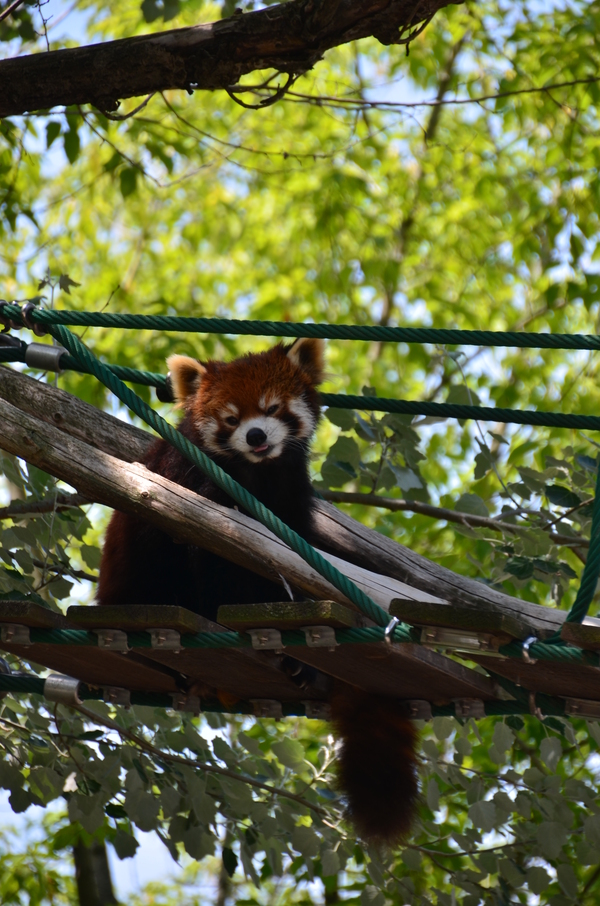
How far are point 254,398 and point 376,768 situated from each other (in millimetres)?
1210

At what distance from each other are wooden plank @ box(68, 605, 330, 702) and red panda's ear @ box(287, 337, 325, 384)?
45.7 inches

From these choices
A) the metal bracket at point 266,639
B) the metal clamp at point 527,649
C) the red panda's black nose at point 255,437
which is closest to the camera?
the metal clamp at point 527,649

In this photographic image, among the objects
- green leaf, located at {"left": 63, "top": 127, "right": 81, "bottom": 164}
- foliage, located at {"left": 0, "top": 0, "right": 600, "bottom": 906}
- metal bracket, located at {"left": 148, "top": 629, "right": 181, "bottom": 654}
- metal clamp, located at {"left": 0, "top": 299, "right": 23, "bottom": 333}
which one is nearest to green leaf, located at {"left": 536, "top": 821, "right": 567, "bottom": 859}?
foliage, located at {"left": 0, "top": 0, "right": 600, "bottom": 906}

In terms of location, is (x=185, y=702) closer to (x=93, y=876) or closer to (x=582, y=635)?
(x=582, y=635)

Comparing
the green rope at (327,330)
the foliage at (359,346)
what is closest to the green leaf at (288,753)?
the foliage at (359,346)

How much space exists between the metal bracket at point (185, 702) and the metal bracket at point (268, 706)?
0.15 metres

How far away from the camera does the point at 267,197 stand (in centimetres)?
793

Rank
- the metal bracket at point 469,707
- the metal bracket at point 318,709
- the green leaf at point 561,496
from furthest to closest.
→ the green leaf at point 561,496, the metal bracket at point 318,709, the metal bracket at point 469,707

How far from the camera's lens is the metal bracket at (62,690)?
2.47 m

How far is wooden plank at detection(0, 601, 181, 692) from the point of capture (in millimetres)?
2059

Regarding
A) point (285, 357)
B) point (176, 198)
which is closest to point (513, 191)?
point (176, 198)

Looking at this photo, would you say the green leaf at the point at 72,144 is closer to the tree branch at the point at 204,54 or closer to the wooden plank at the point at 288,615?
the tree branch at the point at 204,54

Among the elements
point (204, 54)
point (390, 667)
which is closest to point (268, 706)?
point (390, 667)

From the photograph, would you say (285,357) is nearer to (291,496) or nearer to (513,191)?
(291,496)
